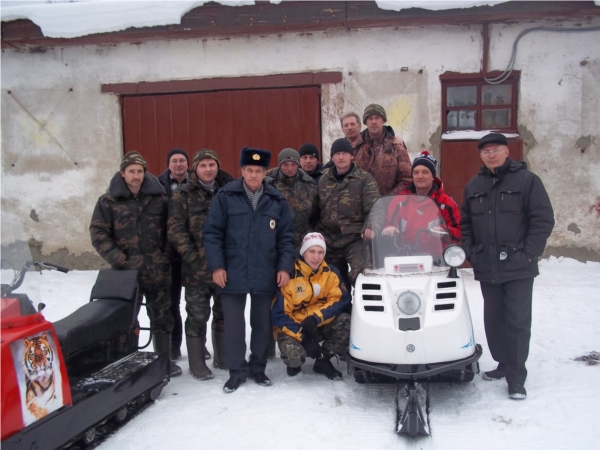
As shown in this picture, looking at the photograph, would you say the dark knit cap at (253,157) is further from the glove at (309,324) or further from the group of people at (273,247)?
the glove at (309,324)

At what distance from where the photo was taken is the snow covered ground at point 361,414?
3164 mm

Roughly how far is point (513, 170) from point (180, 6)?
18.7 feet

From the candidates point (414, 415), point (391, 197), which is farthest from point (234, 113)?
point (414, 415)

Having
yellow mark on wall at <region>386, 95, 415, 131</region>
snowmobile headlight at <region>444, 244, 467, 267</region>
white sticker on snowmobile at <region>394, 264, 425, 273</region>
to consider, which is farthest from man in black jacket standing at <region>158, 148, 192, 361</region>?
yellow mark on wall at <region>386, 95, 415, 131</region>

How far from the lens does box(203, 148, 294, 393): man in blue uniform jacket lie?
13.1 feet

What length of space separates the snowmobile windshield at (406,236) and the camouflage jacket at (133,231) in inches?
66.2

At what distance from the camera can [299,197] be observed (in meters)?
4.59

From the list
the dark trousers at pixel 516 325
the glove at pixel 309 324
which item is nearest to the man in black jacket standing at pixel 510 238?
the dark trousers at pixel 516 325

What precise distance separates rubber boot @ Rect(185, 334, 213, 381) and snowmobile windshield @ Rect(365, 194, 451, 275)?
154 centimetres

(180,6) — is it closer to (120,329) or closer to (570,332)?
(120,329)

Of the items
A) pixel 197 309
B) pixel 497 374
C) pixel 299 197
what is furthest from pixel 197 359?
pixel 497 374

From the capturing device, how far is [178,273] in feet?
15.3

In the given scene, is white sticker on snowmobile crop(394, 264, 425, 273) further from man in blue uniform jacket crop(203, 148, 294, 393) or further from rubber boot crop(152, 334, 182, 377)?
rubber boot crop(152, 334, 182, 377)

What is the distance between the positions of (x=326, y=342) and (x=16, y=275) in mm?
2244
